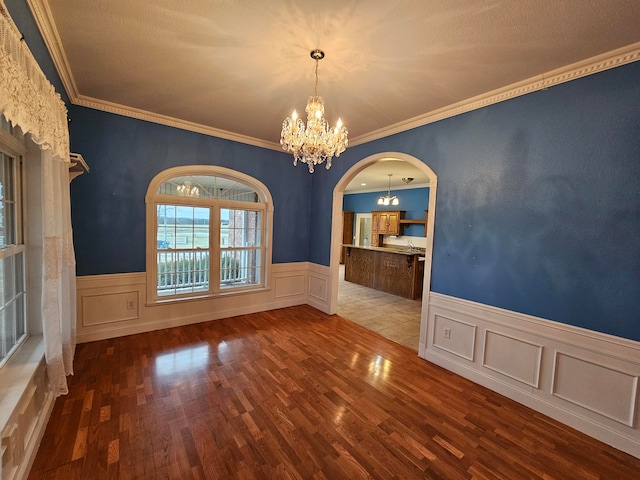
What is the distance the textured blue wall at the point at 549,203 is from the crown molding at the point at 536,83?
0.18 ft

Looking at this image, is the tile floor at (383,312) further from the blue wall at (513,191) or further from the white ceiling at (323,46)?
the white ceiling at (323,46)

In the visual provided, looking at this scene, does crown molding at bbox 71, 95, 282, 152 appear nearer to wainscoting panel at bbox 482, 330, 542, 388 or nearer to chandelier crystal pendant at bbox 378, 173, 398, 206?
wainscoting panel at bbox 482, 330, 542, 388

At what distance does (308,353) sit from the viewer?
3.27 meters

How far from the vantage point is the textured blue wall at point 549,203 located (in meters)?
2.05

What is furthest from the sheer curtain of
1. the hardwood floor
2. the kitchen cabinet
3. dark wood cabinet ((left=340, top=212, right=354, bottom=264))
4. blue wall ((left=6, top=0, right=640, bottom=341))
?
dark wood cabinet ((left=340, top=212, right=354, bottom=264))

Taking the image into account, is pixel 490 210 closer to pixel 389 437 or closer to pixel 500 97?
pixel 500 97

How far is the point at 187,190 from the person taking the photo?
13.1 feet

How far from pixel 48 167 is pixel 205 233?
2.43m

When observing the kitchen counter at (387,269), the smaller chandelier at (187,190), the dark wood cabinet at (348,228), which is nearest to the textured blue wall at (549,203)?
the kitchen counter at (387,269)

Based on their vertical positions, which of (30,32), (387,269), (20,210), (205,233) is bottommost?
(387,269)

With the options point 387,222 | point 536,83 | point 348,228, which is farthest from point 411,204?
point 536,83

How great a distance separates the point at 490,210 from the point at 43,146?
360 centimetres

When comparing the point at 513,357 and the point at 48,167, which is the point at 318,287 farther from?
the point at 48,167

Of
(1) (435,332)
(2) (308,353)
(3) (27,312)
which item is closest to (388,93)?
(1) (435,332)
